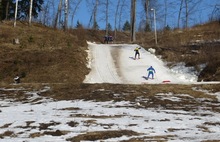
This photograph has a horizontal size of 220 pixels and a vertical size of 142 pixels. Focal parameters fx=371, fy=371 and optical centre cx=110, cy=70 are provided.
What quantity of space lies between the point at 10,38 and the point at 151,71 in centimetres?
1752

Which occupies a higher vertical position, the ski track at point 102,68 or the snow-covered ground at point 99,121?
the ski track at point 102,68

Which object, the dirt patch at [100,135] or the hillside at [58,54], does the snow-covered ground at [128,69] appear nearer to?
the hillside at [58,54]

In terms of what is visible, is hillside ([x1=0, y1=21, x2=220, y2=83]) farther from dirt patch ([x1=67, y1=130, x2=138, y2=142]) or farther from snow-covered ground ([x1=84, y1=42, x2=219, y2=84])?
dirt patch ([x1=67, y1=130, x2=138, y2=142])

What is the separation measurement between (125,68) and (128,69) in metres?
0.48

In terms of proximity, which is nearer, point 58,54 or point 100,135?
point 100,135

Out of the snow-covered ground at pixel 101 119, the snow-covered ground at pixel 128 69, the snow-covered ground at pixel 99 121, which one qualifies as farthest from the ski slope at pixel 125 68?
the snow-covered ground at pixel 99 121

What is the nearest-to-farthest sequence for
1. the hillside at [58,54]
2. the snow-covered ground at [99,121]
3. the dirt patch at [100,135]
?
the dirt patch at [100,135] < the snow-covered ground at [99,121] < the hillside at [58,54]

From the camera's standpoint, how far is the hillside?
27047 millimetres

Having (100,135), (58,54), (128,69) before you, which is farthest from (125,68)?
(100,135)

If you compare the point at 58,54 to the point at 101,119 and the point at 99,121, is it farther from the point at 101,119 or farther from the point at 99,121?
the point at 99,121

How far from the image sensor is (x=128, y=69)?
30984 millimetres

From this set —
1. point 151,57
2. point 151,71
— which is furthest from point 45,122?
point 151,57

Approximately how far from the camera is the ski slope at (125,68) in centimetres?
2738

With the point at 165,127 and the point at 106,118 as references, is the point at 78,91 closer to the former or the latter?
the point at 106,118
